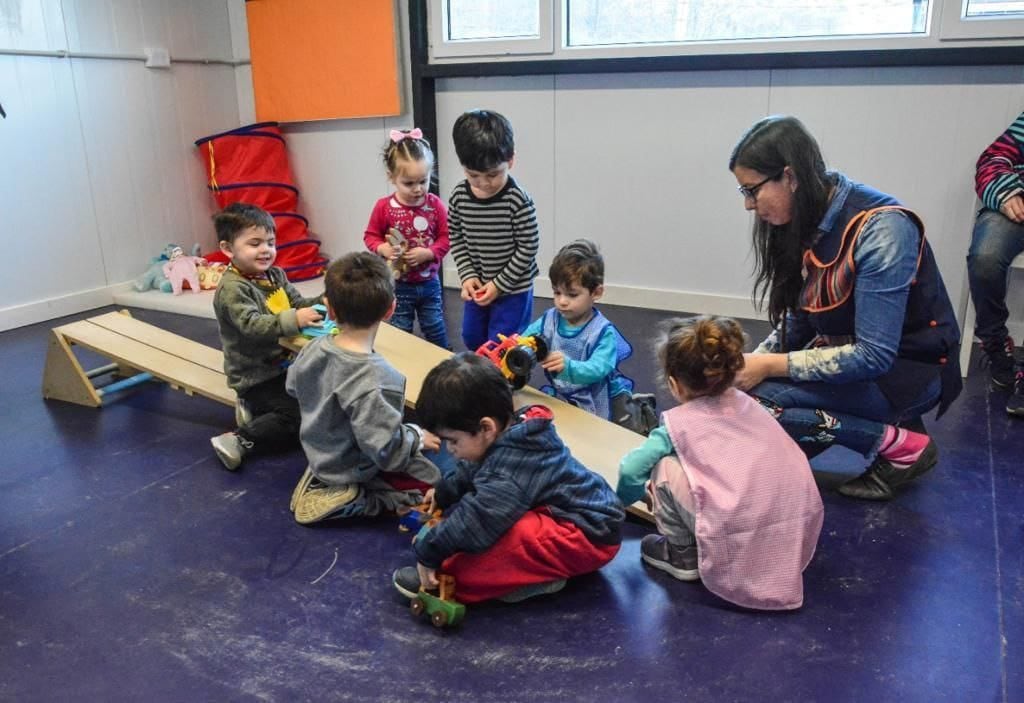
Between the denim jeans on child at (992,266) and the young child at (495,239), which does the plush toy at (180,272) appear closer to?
the young child at (495,239)

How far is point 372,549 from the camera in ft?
6.65

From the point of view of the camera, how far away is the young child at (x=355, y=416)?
6.51ft

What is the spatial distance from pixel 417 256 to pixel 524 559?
1574 mm

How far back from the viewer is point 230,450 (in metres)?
2.44

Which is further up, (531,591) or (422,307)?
(422,307)

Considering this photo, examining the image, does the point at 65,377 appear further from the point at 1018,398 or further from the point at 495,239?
the point at 1018,398

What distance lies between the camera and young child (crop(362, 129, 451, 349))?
9.68 ft

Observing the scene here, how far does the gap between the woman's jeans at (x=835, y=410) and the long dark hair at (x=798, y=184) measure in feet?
0.92

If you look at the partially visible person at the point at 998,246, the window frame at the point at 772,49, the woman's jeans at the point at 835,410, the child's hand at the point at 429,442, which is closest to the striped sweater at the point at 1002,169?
the partially visible person at the point at 998,246

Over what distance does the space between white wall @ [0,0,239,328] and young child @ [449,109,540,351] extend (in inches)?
96.3

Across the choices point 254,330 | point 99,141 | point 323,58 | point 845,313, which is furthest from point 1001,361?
point 99,141

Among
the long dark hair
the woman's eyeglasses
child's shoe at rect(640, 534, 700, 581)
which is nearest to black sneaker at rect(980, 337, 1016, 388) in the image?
the long dark hair

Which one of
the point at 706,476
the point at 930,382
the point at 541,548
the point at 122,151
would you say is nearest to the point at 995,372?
the point at 930,382

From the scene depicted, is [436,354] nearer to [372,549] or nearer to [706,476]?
[372,549]
